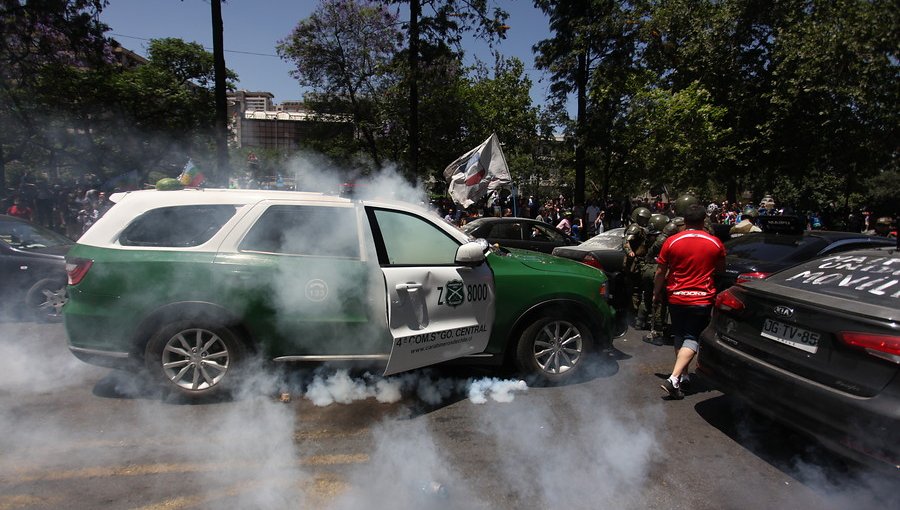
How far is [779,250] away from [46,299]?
29.5 feet

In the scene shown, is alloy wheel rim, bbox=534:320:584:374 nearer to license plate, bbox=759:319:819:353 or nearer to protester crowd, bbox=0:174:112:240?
license plate, bbox=759:319:819:353

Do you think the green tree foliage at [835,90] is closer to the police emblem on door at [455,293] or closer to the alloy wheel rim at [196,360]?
the police emblem on door at [455,293]

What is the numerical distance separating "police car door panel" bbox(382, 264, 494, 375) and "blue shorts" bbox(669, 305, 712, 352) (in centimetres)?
164

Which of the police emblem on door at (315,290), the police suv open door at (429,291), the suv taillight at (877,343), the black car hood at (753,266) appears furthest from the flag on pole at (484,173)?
the suv taillight at (877,343)

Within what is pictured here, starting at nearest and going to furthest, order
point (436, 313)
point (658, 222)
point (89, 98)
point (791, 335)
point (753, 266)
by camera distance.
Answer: point (791, 335) → point (436, 313) → point (753, 266) → point (658, 222) → point (89, 98)

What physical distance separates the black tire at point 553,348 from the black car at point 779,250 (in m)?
2.00

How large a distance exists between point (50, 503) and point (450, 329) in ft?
8.75

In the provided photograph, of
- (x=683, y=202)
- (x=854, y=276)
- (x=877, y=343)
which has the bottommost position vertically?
(x=877, y=343)

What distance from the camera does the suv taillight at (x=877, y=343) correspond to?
2621 mm

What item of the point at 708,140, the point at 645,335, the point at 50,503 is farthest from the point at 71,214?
the point at 708,140

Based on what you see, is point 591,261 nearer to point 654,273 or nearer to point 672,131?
point 654,273

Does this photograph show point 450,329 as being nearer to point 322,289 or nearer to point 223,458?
point 322,289

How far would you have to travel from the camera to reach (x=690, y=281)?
14.2ft

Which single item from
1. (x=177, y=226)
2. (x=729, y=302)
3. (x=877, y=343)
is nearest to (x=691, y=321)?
Answer: (x=729, y=302)
